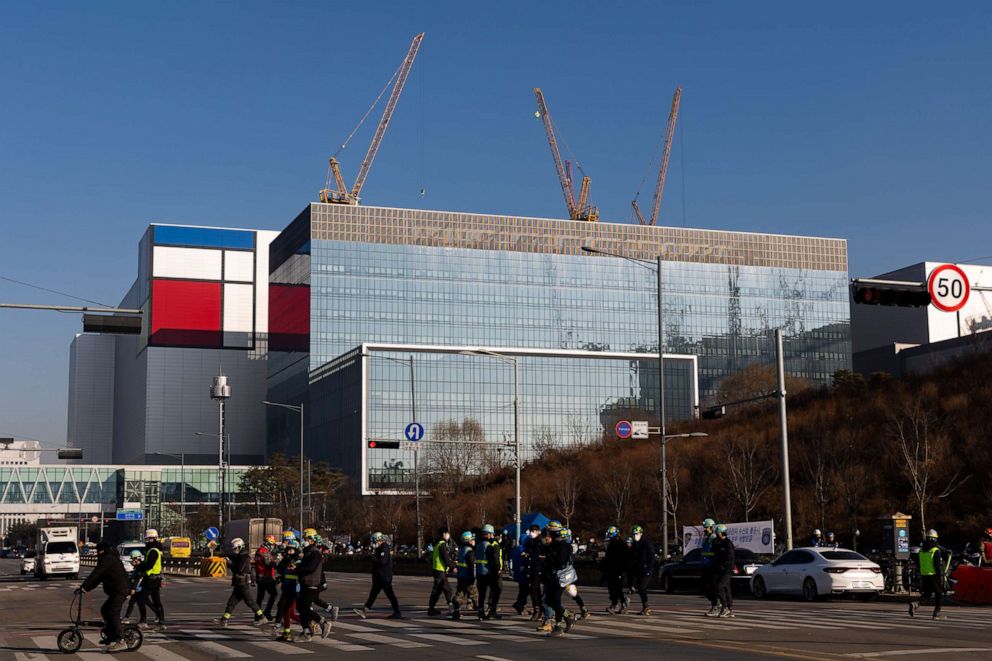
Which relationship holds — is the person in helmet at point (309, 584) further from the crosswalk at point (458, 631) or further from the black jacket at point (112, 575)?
the black jacket at point (112, 575)

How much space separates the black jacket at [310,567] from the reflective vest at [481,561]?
448cm

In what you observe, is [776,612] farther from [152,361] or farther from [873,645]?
[152,361]

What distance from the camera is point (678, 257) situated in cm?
16488

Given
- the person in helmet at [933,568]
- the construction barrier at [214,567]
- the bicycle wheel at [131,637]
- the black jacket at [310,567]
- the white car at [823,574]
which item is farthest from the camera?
the construction barrier at [214,567]

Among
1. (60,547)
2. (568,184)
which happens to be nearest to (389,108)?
(568,184)

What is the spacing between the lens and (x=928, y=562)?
24219 millimetres

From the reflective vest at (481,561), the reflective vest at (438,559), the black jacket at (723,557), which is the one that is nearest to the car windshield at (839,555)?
the black jacket at (723,557)

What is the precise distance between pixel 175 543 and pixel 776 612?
65.3m

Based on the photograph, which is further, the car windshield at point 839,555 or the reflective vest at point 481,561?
the car windshield at point 839,555

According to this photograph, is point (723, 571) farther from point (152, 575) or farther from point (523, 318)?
point (523, 318)

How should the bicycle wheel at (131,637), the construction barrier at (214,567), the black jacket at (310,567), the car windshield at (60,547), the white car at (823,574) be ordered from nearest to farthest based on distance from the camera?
the bicycle wheel at (131,637) < the black jacket at (310,567) < the white car at (823,574) < the car windshield at (60,547) < the construction barrier at (214,567)

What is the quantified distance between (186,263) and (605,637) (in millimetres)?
179879

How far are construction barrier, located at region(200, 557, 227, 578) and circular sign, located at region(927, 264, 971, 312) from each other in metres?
47.1

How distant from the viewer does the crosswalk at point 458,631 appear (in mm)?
19266
